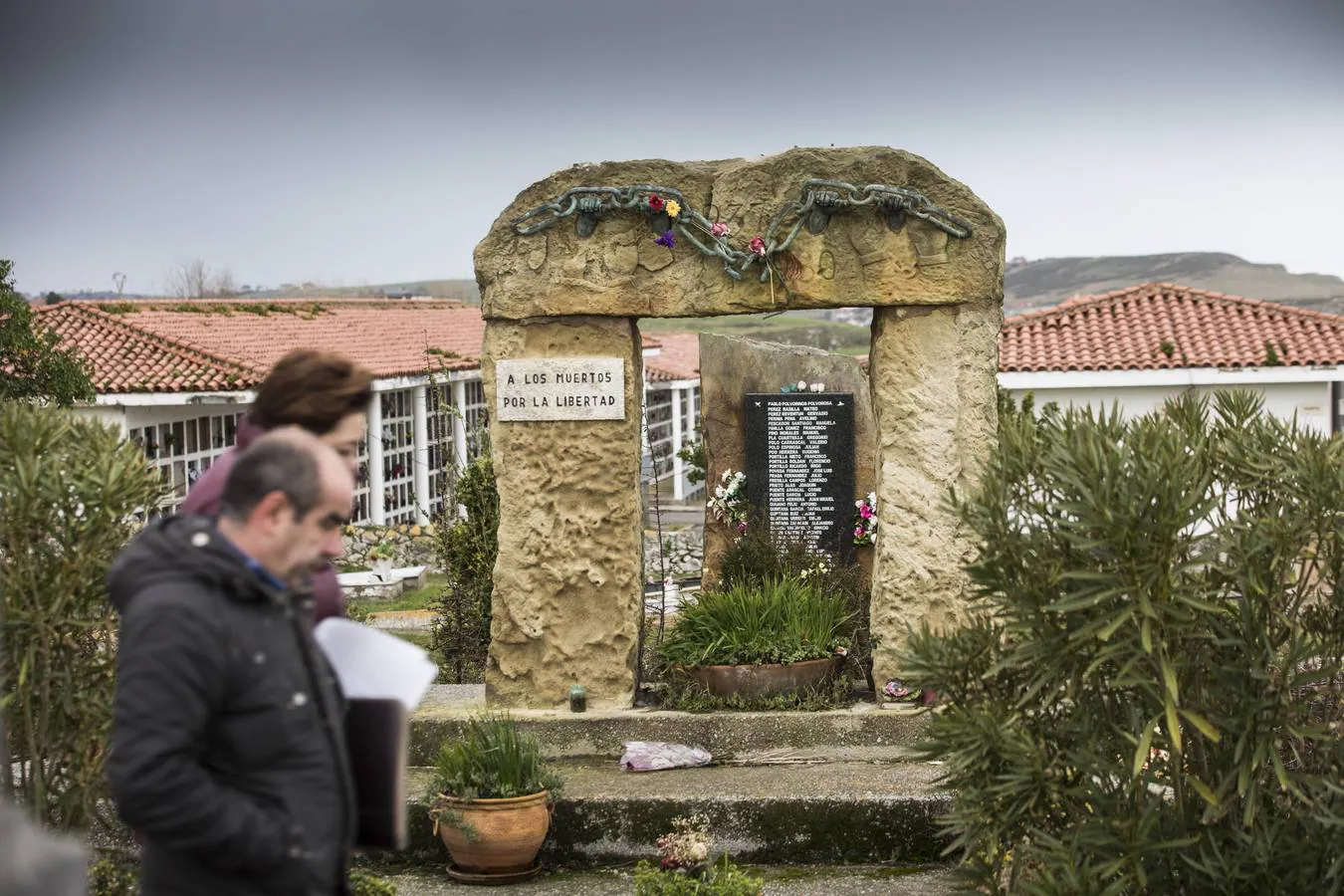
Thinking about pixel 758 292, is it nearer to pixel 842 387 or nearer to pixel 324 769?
pixel 842 387

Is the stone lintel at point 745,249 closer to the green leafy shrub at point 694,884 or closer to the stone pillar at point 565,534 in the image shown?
the stone pillar at point 565,534

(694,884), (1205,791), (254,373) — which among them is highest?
(254,373)

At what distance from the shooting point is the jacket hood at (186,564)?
293 centimetres

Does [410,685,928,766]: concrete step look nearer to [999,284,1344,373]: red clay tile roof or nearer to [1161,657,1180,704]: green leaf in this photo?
[1161,657,1180,704]: green leaf

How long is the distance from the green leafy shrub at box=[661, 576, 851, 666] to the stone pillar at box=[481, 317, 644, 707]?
0.36 m

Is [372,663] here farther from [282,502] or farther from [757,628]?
[757,628]

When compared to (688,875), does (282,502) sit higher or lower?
higher

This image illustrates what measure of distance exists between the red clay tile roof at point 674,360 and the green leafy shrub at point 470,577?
59.5 feet

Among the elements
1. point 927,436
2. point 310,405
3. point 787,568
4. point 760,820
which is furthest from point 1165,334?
point 310,405

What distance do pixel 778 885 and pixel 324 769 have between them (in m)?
3.99

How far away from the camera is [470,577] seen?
36.1 feet

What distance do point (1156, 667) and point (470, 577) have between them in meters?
6.82

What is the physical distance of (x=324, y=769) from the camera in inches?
119

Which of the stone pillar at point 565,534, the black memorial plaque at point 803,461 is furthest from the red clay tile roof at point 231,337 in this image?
the stone pillar at point 565,534
